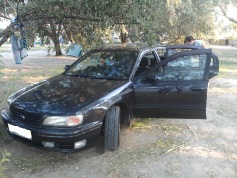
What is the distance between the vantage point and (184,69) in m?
4.24

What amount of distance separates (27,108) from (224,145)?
304cm

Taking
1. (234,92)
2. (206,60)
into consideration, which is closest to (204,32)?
(234,92)

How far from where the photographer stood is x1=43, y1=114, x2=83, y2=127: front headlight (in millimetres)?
3104

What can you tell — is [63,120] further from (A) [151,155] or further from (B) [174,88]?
(B) [174,88]

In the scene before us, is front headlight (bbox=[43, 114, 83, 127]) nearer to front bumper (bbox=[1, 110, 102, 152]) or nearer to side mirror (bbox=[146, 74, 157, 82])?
front bumper (bbox=[1, 110, 102, 152])

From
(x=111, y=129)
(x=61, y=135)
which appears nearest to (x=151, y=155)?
(x=111, y=129)

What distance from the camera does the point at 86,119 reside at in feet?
10.5

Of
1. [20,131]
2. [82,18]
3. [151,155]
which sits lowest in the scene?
[151,155]

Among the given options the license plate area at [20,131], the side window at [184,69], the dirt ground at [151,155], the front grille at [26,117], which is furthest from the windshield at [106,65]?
the license plate area at [20,131]

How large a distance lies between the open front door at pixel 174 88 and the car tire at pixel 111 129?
581 millimetres

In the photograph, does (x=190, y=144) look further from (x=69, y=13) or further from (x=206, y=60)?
(x=69, y=13)

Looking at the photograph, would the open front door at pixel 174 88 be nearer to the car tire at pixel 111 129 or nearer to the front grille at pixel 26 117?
the car tire at pixel 111 129

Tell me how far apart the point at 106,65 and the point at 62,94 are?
1.15m

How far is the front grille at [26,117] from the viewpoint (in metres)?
3.19
